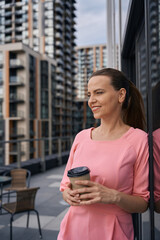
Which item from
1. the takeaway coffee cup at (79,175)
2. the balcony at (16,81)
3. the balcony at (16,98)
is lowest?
the takeaway coffee cup at (79,175)

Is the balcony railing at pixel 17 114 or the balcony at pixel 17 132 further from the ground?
the balcony railing at pixel 17 114

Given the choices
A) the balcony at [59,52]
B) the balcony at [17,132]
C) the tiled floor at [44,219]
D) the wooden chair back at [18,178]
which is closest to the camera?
the tiled floor at [44,219]

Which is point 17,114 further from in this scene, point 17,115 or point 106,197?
point 106,197

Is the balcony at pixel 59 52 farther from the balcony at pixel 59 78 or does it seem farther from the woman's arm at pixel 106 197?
the woman's arm at pixel 106 197

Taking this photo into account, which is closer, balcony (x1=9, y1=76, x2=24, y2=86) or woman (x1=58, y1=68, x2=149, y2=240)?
woman (x1=58, y1=68, x2=149, y2=240)

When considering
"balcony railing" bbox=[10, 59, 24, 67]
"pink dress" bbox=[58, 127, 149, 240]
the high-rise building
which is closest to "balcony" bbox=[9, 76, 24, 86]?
the high-rise building

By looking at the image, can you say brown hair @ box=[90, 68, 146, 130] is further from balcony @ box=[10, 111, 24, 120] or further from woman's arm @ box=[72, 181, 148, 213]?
balcony @ box=[10, 111, 24, 120]

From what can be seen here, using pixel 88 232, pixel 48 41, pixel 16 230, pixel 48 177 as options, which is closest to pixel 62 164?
pixel 48 177

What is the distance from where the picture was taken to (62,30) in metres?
57.0

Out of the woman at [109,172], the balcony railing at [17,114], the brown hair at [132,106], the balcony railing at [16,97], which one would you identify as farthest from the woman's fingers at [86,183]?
the balcony railing at [16,97]

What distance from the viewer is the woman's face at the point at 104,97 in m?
1.13

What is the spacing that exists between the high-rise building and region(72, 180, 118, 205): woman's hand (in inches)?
1327

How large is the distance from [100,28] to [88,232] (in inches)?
230

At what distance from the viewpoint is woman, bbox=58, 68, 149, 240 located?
1.03 m
